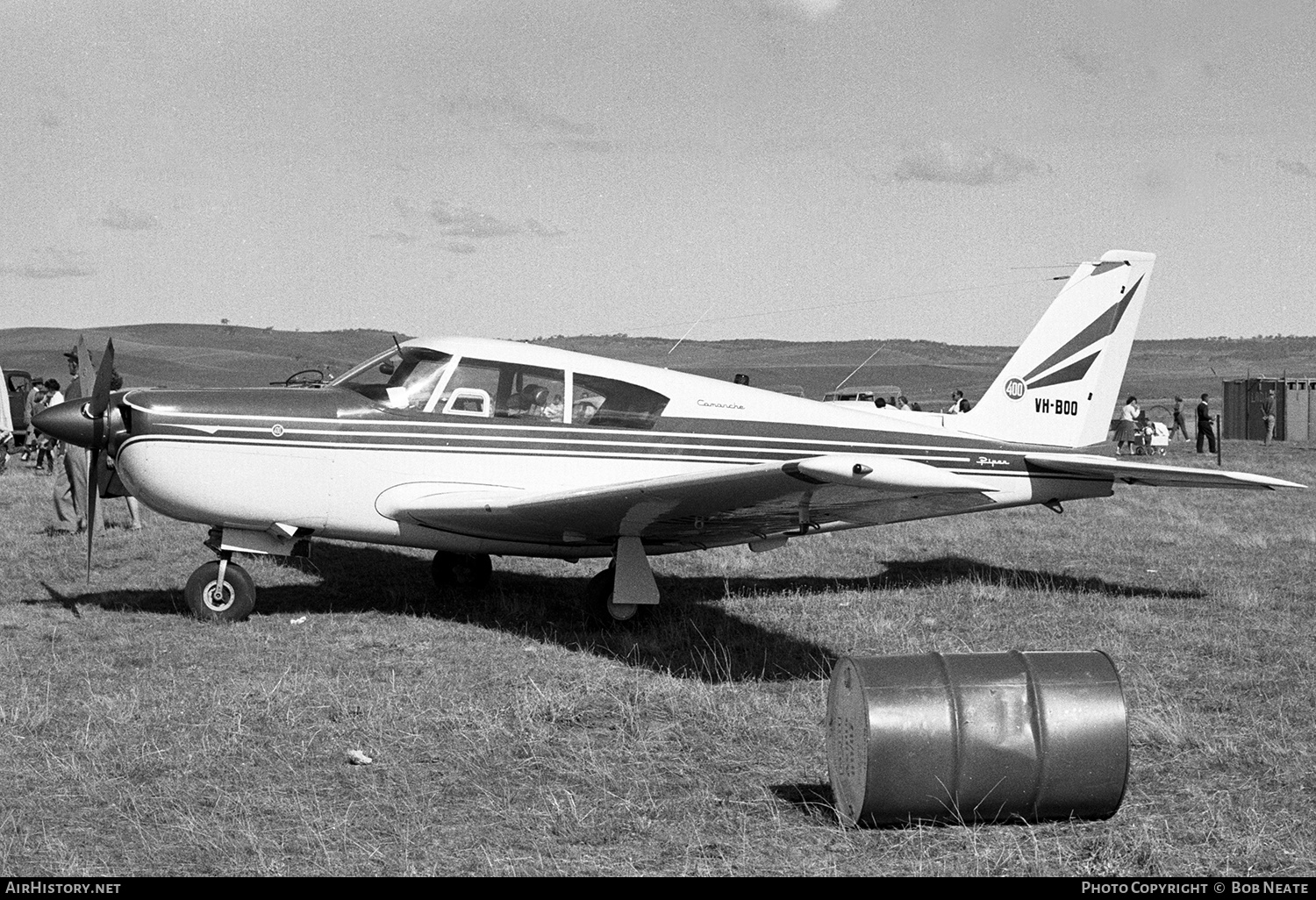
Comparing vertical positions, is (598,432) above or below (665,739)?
above

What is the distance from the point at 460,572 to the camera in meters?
11.3

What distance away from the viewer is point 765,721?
6.43m

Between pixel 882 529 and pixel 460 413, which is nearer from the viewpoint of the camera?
pixel 460 413

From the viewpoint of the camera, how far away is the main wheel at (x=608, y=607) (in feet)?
30.5

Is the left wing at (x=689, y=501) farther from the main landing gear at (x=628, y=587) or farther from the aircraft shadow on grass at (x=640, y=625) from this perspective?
the aircraft shadow on grass at (x=640, y=625)

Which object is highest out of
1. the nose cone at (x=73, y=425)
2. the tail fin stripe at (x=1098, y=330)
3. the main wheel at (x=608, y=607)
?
the tail fin stripe at (x=1098, y=330)

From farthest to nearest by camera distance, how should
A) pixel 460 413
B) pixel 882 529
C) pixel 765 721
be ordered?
pixel 882 529 → pixel 460 413 → pixel 765 721

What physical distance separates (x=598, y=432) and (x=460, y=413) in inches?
42.6

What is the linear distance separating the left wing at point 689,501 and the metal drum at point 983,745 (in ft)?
4.79

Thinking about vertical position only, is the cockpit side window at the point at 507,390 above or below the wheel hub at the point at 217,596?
above

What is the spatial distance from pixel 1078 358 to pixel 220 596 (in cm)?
783

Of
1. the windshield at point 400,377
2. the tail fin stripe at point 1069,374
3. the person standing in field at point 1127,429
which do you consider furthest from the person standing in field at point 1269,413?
the windshield at point 400,377
